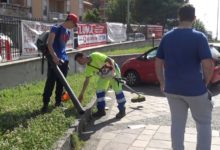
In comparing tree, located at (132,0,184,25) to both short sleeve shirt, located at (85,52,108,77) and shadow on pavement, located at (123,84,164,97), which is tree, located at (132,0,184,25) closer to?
shadow on pavement, located at (123,84,164,97)

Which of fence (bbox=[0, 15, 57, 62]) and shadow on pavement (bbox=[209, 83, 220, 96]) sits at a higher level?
fence (bbox=[0, 15, 57, 62])

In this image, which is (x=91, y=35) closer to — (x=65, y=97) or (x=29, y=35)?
(x=29, y=35)

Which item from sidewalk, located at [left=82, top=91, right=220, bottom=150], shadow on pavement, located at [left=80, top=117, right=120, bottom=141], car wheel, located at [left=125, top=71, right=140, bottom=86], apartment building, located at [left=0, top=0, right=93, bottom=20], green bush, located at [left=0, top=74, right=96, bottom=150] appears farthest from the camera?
apartment building, located at [left=0, top=0, right=93, bottom=20]

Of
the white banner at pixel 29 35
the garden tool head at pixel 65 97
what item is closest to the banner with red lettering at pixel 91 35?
the white banner at pixel 29 35

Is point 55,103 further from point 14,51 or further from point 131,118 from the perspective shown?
point 14,51

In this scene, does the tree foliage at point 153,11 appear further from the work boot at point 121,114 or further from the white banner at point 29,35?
the work boot at point 121,114

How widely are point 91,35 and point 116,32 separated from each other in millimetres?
6350

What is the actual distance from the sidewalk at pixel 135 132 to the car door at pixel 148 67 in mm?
3793

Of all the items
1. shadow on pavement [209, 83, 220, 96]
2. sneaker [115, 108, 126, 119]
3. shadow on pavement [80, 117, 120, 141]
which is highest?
sneaker [115, 108, 126, 119]

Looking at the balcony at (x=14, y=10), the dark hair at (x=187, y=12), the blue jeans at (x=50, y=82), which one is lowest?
the blue jeans at (x=50, y=82)

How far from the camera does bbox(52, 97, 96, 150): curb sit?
587cm

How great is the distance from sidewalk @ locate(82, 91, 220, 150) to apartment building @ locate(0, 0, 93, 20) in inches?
1230

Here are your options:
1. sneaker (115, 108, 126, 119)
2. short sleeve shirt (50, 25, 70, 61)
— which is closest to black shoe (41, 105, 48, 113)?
short sleeve shirt (50, 25, 70, 61)

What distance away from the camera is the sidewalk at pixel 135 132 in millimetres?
6695
